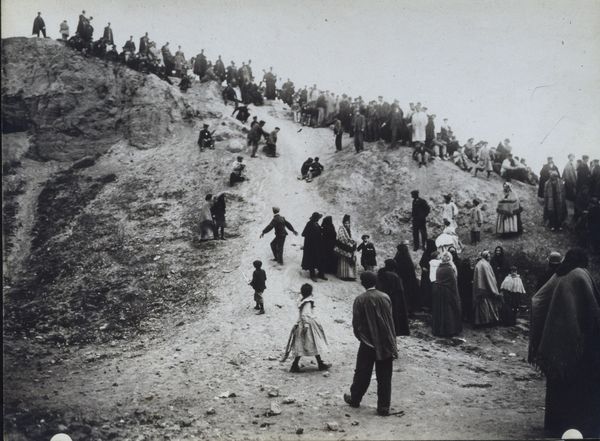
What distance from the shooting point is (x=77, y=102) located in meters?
23.3

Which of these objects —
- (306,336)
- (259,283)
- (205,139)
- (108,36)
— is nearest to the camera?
(306,336)

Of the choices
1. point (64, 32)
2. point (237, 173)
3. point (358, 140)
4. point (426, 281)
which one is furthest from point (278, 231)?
point (64, 32)

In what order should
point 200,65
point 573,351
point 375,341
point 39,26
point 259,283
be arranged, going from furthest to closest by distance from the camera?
point 200,65, point 39,26, point 259,283, point 375,341, point 573,351

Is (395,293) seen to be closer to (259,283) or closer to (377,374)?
(259,283)

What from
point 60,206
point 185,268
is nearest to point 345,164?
point 185,268

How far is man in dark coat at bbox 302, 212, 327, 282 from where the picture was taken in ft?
39.6

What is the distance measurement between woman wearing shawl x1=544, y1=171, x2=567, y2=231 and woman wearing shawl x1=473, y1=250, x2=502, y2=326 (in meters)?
5.34

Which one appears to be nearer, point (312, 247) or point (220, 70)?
point (312, 247)

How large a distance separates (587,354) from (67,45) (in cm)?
2682

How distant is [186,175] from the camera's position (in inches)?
742

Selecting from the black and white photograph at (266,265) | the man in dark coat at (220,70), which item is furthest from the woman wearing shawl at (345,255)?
the man in dark coat at (220,70)

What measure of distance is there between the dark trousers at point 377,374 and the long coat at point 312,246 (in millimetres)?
5962

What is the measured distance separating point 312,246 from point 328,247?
59 cm

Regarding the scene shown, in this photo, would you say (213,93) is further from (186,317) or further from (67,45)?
(186,317)
